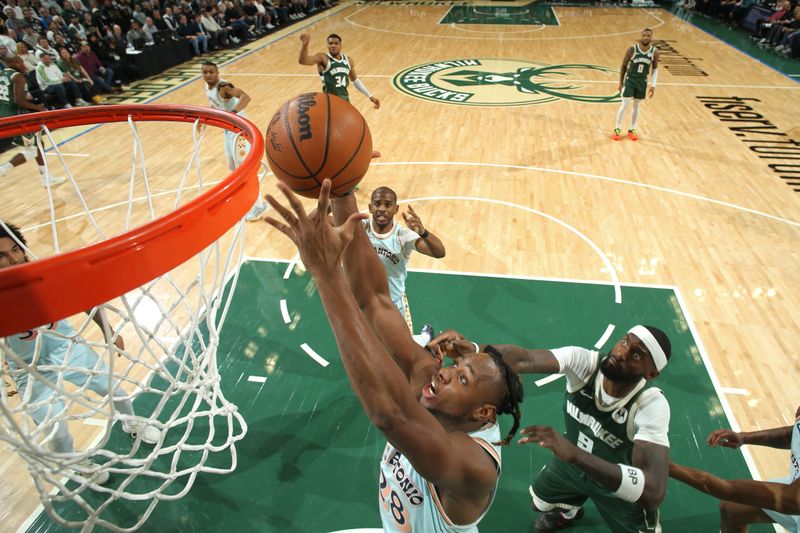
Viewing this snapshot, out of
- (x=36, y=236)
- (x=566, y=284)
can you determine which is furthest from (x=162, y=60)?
(x=566, y=284)

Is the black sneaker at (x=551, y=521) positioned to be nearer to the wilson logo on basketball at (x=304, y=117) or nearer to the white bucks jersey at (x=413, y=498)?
the white bucks jersey at (x=413, y=498)

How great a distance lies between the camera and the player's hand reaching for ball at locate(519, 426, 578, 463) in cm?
204

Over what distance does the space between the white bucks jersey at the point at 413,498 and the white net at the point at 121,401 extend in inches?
36.4

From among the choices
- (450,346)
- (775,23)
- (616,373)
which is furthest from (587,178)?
(775,23)

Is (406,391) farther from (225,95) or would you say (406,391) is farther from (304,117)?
(225,95)

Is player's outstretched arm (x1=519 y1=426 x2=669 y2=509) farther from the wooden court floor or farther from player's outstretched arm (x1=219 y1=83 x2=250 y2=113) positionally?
player's outstretched arm (x1=219 y1=83 x2=250 y2=113)

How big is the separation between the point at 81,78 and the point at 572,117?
34.7 ft

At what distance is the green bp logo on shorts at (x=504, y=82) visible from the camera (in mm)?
10805

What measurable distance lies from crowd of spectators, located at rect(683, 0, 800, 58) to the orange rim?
1705cm

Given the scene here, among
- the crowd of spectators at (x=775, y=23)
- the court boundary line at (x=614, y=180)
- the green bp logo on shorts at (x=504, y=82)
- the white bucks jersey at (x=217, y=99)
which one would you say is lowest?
the court boundary line at (x=614, y=180)

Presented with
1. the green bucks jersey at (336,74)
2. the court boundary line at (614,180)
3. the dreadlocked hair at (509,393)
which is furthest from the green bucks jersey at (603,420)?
the green bucks jersey at (336,74)

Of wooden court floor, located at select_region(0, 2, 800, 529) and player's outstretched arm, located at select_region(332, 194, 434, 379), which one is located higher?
player's outstretched arm, located at select_region(332, 194, 434, 379)

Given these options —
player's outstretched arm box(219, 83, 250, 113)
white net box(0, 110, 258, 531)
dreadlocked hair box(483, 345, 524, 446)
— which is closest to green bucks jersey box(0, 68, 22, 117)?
white net box(0, 110, 258, 531)

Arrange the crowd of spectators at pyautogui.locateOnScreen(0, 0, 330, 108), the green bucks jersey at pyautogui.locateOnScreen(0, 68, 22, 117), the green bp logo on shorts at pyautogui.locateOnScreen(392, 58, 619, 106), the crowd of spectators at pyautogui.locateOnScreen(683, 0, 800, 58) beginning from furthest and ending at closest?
the crowd of spectators at pyautogui.locateOnScreen(683, 0, 800, 58)
the green bp logo on shorts at pyautogui.locateOnScreen(392, 58, 619, 106)
the crowd of spectators at pyautogui.locateOnScreen(0, 0, 330, 108)
the green bucks jersey at pyautogui.locateOnScreen(0, 68, 22, 117)
